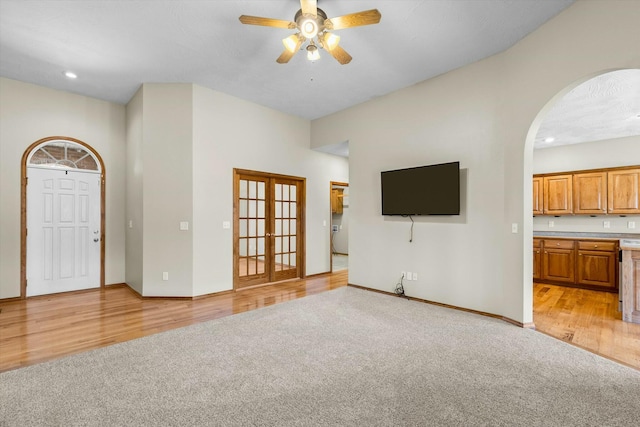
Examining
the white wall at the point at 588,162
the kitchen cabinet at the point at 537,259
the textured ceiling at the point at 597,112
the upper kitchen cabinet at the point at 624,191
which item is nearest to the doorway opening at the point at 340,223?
the kitchen cabinet at the point at 537,259

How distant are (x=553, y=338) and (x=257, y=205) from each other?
14.8 ft

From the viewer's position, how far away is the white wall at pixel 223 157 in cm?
458

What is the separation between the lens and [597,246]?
17.4 ft

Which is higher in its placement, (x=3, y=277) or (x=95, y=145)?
(x=95, y=145)

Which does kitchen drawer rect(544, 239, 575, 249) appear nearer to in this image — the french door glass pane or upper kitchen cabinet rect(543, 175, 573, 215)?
upper kitchen cabinet rect(543, 175, 573, 215)

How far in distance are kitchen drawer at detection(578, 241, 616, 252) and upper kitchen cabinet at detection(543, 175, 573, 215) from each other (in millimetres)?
703

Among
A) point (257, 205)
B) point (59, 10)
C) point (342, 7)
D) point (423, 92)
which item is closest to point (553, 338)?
point (423, 92)

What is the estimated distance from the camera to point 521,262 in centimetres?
335

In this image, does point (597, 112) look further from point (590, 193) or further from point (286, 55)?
point (286, 55)

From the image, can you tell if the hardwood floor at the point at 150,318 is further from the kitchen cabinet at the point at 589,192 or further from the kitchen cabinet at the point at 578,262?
the kitchen cabinet at the point at 589,192

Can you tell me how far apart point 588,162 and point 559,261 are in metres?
2.03

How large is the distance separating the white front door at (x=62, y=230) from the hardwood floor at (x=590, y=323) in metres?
6.57

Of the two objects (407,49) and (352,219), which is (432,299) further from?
(407,49)

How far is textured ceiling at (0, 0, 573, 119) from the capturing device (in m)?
2.80
